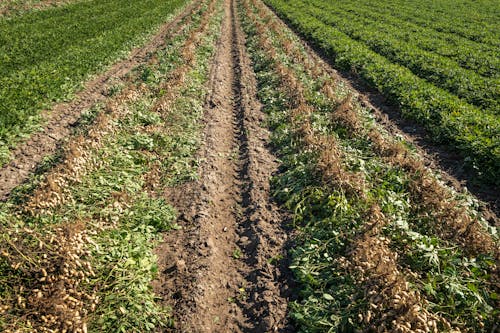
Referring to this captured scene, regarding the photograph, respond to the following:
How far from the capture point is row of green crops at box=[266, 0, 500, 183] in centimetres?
830

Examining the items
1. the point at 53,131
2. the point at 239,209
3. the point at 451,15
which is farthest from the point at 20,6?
the point at 451,15

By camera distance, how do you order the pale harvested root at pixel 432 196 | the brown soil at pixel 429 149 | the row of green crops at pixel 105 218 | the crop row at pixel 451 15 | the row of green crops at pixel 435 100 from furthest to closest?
1. the crop row at pixel 451 15
2. the row of green crops at pixel 435 100
3. the brown soil at pixel 429 149
4. the pale harvested root at pixel 432 196
5. the row of green crops at pixel 105 218

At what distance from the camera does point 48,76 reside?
11625 millimetres

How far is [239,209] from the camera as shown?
21.9ft

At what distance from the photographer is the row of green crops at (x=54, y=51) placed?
9.66 metres

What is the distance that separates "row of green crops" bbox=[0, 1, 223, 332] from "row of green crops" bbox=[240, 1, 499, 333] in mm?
2141

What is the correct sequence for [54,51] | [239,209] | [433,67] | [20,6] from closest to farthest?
[239,209] → [433,67] → [54,51] → [20,6]

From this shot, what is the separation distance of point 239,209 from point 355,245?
2.52 metres

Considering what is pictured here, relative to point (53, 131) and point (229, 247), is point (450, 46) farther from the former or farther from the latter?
point (53, 131)

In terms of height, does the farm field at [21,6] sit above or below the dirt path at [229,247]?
above

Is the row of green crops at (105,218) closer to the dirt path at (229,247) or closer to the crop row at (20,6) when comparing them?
the dirt path at (229,247)

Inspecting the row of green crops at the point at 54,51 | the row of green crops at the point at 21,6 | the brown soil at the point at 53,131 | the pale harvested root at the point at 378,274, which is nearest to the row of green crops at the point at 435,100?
the pale harvested root at the point at 378,274

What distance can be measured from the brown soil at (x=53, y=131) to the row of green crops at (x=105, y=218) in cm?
74

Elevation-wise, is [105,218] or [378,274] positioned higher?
[105,218]
